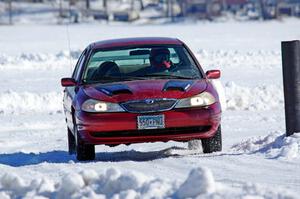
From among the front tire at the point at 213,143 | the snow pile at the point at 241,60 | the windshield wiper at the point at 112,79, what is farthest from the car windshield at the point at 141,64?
the snow pile at the point at 241,60

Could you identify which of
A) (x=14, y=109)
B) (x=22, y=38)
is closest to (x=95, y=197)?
(x=14, y=109)

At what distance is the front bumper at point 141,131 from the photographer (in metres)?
9.87

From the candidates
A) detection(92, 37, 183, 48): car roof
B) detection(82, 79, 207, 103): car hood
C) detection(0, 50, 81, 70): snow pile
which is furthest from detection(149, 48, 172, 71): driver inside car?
detection(0, 50, 81, 70): snow pile

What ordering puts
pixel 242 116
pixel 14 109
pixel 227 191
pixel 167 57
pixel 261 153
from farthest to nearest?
pixel 14 109
pixel 242 116
pixel 167 57
pixel 261 153
pixel 227 191

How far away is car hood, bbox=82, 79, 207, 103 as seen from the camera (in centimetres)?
995

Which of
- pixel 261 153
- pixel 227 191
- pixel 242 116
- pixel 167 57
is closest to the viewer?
pixel 227 191

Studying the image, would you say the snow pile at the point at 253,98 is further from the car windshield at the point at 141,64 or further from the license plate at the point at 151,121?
the license plate at the point at 151,121

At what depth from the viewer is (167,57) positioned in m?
11.3

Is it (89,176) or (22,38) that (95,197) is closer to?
(89,176)

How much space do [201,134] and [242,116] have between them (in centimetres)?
672

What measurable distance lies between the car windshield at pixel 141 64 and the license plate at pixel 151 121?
3.42 ft

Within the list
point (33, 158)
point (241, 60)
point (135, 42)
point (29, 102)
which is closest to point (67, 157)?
point (33, 158)

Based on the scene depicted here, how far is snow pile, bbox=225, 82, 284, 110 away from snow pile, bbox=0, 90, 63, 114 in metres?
3.43

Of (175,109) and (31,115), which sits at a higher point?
(175,109)
